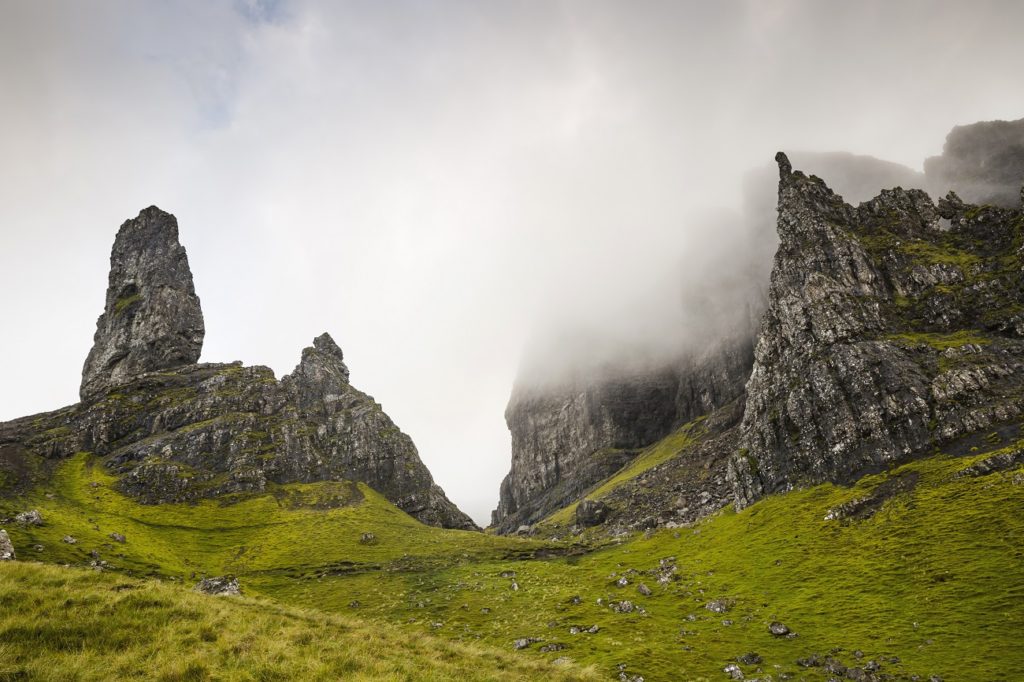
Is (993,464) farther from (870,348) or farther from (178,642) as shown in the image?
(178,642)

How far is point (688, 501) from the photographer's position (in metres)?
119

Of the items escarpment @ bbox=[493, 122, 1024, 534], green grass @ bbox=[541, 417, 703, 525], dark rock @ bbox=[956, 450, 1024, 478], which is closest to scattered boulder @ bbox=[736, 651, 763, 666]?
dark rock @ bbox=[956, 450, 1024, 478]

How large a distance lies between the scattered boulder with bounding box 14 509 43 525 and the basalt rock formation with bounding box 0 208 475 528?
85.8ft

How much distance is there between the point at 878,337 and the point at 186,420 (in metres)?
166

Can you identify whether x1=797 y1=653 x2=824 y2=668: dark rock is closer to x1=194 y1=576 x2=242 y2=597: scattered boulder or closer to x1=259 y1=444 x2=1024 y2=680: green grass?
x1=259 y1=444 x2=1024 y2=680: green grass

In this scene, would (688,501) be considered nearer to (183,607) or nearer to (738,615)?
(738,615)

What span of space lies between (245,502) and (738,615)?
103 m

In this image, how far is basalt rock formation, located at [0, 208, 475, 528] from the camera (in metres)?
110

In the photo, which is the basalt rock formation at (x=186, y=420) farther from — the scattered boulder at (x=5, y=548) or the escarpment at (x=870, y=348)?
the escarpment at (x=870, y=348)

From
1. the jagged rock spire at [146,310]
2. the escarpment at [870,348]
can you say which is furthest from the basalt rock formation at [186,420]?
the escarpment at [870,348]

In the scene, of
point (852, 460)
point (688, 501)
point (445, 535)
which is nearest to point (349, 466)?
point (445, 535)

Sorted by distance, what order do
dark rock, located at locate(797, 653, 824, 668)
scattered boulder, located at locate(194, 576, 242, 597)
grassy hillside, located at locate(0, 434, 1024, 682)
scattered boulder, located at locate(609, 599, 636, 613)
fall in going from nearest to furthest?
dark rock, located at locate(797, 653, 824, 668)
grassy hillside, located at locate(0, 434, 1024, 682)
scattered boulder, located at locate(609, 599, 636, 613)
scattered boulder, located at locate(194, 576, 242, 597)

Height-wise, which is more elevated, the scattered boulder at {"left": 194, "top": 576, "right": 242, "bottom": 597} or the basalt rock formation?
the basalt rock formation

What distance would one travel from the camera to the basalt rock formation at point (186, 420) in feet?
362
